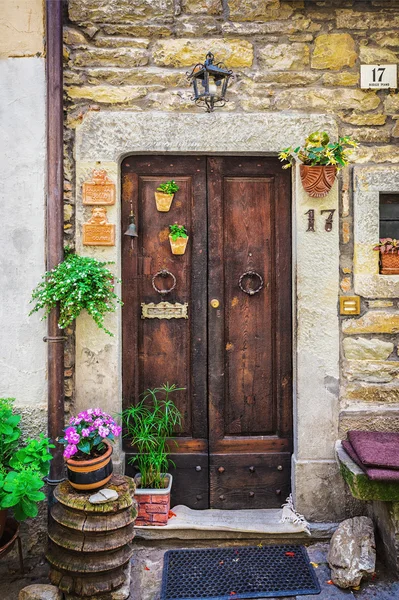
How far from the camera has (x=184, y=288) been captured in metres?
3.44

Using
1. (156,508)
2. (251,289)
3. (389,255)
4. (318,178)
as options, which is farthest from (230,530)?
(318,178)

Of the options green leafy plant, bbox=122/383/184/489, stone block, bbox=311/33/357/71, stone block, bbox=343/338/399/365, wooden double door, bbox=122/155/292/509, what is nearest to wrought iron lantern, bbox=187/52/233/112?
wooden double door, bbox=122/155/292/509

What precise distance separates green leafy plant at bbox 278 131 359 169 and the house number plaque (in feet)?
3.94

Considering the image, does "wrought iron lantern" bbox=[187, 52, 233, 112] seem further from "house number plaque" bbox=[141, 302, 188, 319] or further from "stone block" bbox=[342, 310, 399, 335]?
"stone block" bbox=[342, 310, 399, 335]

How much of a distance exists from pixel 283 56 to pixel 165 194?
123 cm

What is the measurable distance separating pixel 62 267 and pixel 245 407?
63.2 inches

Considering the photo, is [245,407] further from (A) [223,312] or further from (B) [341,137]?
(B) [341,137]

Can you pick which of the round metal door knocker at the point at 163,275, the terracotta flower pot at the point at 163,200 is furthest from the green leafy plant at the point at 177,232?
the round metal door knocker at the point at 163,275

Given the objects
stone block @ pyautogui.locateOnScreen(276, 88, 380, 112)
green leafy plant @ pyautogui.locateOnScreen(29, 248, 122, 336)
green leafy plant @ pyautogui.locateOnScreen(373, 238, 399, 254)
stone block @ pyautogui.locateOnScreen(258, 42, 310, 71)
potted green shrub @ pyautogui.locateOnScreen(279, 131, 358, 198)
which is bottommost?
green leafy plant @ pyautogui.locateOnScreen(29, 248, 122, 336)

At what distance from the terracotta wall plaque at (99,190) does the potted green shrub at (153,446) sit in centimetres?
135

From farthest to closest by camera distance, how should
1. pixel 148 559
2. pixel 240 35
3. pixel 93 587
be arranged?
pixel 240 35 → pixel 148 559 → pixel 93 587

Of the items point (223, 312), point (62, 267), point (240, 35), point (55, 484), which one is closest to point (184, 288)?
point (223, 312)

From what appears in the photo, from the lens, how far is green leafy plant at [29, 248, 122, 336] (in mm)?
2941

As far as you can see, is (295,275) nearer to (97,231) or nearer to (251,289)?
(251,289)
